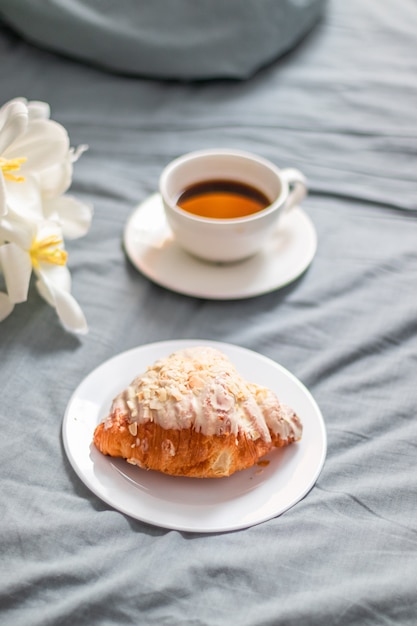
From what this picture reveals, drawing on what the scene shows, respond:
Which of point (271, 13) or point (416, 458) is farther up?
point (271, 13)

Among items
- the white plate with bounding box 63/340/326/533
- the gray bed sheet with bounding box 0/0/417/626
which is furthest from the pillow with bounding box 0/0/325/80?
the white plate with bounding box 63/340/326/533

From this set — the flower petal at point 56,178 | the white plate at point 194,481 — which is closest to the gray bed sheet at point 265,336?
the white plate at point 194,481

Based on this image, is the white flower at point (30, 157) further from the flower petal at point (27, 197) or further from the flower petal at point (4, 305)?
the flower petal at point (4, 305)

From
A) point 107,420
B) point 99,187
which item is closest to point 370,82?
point 99,187

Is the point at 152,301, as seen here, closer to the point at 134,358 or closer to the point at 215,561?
the point at 134,358

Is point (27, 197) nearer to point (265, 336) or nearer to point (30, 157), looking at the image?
point (30, 157)

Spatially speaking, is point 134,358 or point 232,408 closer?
point 232,408

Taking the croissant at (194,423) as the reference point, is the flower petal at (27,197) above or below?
above
